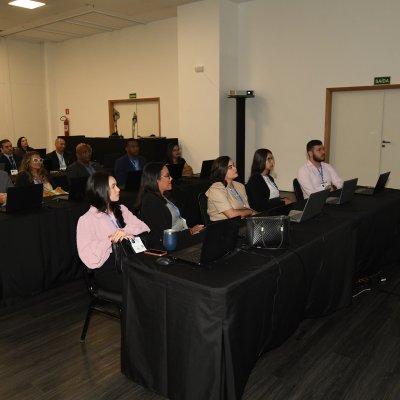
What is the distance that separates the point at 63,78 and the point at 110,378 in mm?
11092

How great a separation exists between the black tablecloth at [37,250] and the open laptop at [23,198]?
0.09m

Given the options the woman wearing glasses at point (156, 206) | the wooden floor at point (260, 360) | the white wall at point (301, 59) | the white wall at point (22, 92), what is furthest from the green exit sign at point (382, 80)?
the white wall at point (22, 92)

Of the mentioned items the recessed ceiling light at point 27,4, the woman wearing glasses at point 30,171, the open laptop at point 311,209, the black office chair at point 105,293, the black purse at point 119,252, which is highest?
the recessed ceiling light at point 27,4

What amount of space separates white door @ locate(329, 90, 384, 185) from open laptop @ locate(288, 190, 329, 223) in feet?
15.9

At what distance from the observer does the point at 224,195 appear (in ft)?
12.5

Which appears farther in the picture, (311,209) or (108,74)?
(108,74)

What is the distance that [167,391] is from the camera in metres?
2.25

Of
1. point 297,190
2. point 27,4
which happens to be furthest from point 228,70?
point 297,190

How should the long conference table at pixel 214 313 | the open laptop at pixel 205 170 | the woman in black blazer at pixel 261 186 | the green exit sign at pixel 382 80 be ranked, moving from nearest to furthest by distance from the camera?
the long conference table at pixel 214 313, the woman in black blazer at pixel 261 186, the open laptop at pixel 205 170, the green exit sign at pixel 382 80

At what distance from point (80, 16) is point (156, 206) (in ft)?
24.3

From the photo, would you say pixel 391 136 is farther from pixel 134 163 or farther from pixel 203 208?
pixel 203 208

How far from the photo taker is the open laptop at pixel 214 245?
218 centimetres

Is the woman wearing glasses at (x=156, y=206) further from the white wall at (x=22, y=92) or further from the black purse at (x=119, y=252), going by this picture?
the white wall at (x=22, y=92)

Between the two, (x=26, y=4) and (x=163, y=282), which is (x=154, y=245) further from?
(x=26, y=4)
